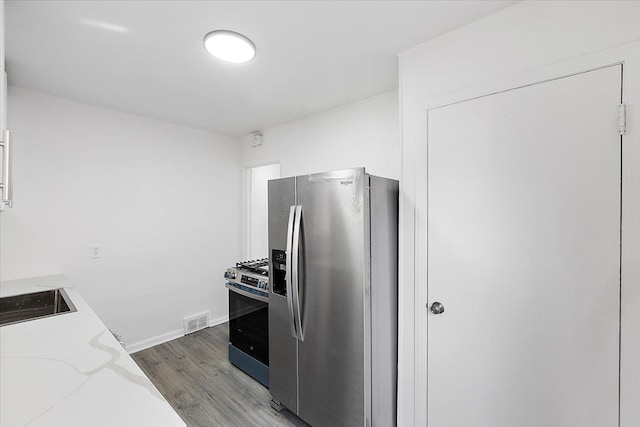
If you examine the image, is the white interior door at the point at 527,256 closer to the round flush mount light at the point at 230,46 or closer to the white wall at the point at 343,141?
the white wall at the point at 343,141

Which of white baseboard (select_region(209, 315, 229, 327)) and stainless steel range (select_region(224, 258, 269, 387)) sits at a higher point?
stainless steel range (select_region(224, 258, 269, 387))

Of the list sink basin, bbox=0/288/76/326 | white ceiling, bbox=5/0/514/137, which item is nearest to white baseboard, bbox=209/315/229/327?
sink basin, bbox=0/288/76/326

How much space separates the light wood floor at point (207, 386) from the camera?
1.98 metres

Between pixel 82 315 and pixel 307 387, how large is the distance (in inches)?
54.3

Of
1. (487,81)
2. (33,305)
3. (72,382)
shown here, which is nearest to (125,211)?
(33,305)

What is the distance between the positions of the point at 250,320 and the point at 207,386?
0.63 meters

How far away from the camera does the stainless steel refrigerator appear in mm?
1559

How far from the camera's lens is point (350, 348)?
5.20 feet

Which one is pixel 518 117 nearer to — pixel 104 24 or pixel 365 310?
pixel 365 310

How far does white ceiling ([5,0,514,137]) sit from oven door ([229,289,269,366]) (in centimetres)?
182

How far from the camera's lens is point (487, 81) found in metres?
1.40

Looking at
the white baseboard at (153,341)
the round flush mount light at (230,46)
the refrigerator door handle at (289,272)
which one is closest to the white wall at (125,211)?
the white baseboard at (153,341)

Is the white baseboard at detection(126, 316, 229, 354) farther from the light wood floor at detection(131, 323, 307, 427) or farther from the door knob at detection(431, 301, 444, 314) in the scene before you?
the door knob at detection(431, 301, 444, 314)

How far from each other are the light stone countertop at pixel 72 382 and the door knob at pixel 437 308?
132cm
